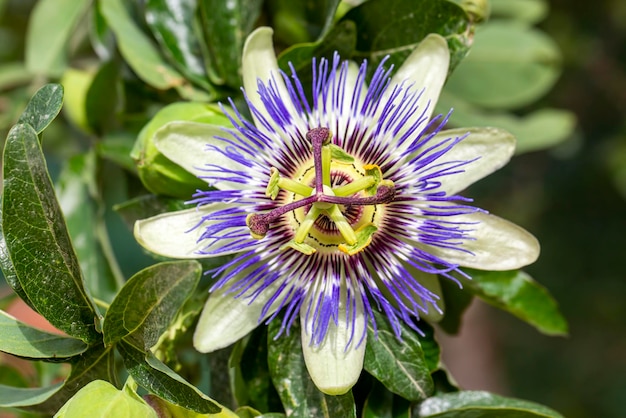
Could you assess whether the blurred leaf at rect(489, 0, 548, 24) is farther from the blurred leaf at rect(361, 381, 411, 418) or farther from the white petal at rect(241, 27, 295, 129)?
the blurred leaf at rect(361, 381, 411, 418)

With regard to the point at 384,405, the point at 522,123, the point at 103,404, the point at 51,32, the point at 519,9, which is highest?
the point at 51,32

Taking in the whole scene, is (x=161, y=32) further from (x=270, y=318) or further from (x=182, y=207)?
(x=270, y=318)

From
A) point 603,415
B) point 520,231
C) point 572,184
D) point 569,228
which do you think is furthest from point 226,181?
point 603,415

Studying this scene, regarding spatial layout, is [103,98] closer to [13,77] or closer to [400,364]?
[13,77]

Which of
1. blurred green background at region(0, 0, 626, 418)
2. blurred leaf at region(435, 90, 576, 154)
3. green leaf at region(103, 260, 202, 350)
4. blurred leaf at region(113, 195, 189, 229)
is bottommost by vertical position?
blurred green background at region(0, 0, 626, 418)

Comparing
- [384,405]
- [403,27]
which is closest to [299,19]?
[403,27]

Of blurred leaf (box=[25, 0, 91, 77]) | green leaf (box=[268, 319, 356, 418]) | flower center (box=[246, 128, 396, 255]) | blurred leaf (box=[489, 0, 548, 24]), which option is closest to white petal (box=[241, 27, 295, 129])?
flower center (box=[246, 128, 396, 255])

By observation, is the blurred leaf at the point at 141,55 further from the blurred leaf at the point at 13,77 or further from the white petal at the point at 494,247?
the white petal at the point at 494,247
